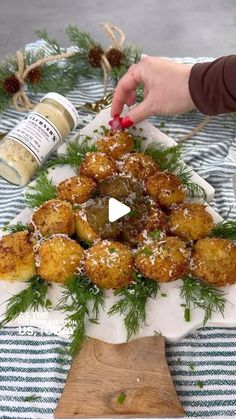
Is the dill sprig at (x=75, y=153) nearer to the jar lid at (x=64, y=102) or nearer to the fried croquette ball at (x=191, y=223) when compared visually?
the jar lid at (x=64, y=102)

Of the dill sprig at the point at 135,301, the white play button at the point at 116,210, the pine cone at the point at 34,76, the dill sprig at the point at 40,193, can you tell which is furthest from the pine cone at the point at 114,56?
the dill sprig at the point at 135,301

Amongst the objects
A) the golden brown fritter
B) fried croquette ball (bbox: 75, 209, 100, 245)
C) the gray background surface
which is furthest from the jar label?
the gray background surface

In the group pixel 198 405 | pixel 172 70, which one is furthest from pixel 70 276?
pixel 172 70

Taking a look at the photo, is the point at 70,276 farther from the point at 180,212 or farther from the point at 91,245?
the point at 180,212

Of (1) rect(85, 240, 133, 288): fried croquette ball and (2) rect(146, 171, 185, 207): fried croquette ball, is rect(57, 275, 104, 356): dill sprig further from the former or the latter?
(2) rect(146, 171, 185, 207): fried croquette ball

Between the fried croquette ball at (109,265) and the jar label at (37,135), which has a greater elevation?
the jar label at (37,135)

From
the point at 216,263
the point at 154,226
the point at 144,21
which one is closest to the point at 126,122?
the point at 154,226
